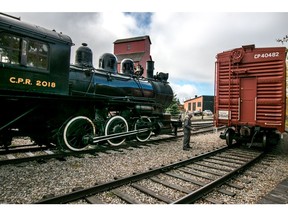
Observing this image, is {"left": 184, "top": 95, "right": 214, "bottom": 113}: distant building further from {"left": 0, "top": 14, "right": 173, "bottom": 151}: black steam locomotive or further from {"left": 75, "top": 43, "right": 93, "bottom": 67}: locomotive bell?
{"left": 75, "top": 43, "right": 93, "bottom": 67}: locomotive bell

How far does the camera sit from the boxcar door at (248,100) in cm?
746

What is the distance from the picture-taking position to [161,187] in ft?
12.7

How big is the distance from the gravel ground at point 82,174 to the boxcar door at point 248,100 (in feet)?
5.55

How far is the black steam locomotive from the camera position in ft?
15.9

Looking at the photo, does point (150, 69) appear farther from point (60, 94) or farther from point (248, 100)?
point (60, 94)

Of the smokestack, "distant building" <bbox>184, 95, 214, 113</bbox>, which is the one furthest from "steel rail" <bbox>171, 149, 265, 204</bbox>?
"distant building" <bbox>184, 95, 214, 113</bbox>

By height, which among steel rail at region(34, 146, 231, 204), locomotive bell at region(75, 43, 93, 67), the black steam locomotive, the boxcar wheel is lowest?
steel rail at region(34, 146, 231, 204)

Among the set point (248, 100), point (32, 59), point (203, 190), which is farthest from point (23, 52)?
point (248, 100)

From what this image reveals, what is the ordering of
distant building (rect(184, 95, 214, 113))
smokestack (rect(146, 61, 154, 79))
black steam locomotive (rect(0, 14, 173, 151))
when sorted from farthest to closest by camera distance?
1. distant building (rect(184, 95, 214, 113))
2. smokestack (rect(146, 61, 154, 79))
3. black steam locomotive (rect(0, 14, 173, 151))

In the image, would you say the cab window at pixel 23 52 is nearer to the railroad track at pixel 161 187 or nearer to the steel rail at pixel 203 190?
the railroad track at pixel 161 187

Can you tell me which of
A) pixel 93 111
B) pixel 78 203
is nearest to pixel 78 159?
pixel 93 111

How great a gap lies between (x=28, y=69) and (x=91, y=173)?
9.70 feet

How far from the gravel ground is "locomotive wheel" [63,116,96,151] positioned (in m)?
0.75

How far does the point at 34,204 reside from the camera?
282cm
